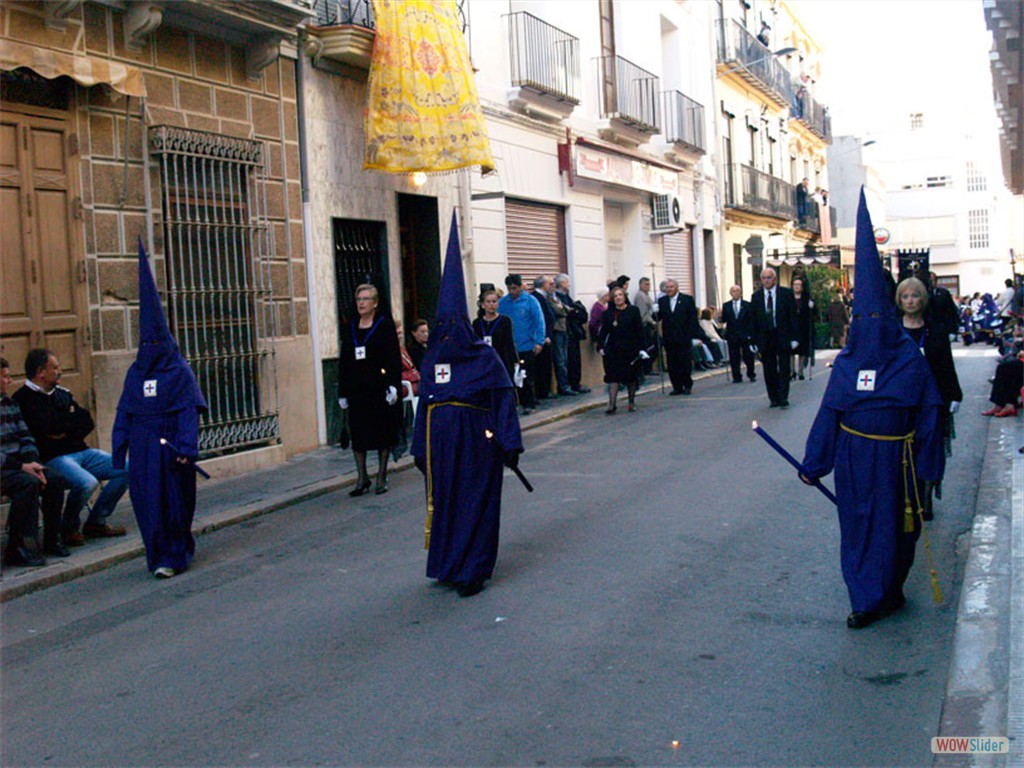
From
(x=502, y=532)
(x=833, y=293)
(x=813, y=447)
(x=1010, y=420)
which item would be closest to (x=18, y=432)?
(x=502, y=532)

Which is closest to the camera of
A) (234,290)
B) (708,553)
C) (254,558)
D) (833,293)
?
(708,553)

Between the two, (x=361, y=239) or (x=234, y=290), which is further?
(x=361, y=239)

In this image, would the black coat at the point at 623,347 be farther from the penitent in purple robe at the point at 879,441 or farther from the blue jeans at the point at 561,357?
the penitent in purple robe at the point at 879,441

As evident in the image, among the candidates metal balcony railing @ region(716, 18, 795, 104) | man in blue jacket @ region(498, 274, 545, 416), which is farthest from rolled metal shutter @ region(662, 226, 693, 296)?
man in blue jacket @ region(498, 274, 545, 416)

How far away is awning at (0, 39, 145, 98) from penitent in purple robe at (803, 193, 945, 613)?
648 cm

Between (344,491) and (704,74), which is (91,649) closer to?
(344,491)

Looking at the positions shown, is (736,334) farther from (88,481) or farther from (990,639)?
(990,639)

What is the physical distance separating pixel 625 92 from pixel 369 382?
1381cm

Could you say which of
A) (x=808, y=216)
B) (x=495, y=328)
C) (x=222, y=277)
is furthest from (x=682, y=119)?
(x=222, y=277)

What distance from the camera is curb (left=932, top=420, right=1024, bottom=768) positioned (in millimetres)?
4520

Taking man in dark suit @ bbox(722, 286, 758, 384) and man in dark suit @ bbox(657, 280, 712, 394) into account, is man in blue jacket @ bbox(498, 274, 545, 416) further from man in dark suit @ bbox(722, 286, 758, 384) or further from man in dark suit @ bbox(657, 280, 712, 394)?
man in dark suit @ bbox(722, 286, 758, 384)

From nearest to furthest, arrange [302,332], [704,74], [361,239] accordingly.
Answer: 1. [302,332]
2. [361,239]
3. [704,74]

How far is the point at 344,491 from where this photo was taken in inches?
427

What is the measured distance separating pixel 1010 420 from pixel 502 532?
24.9 feet
